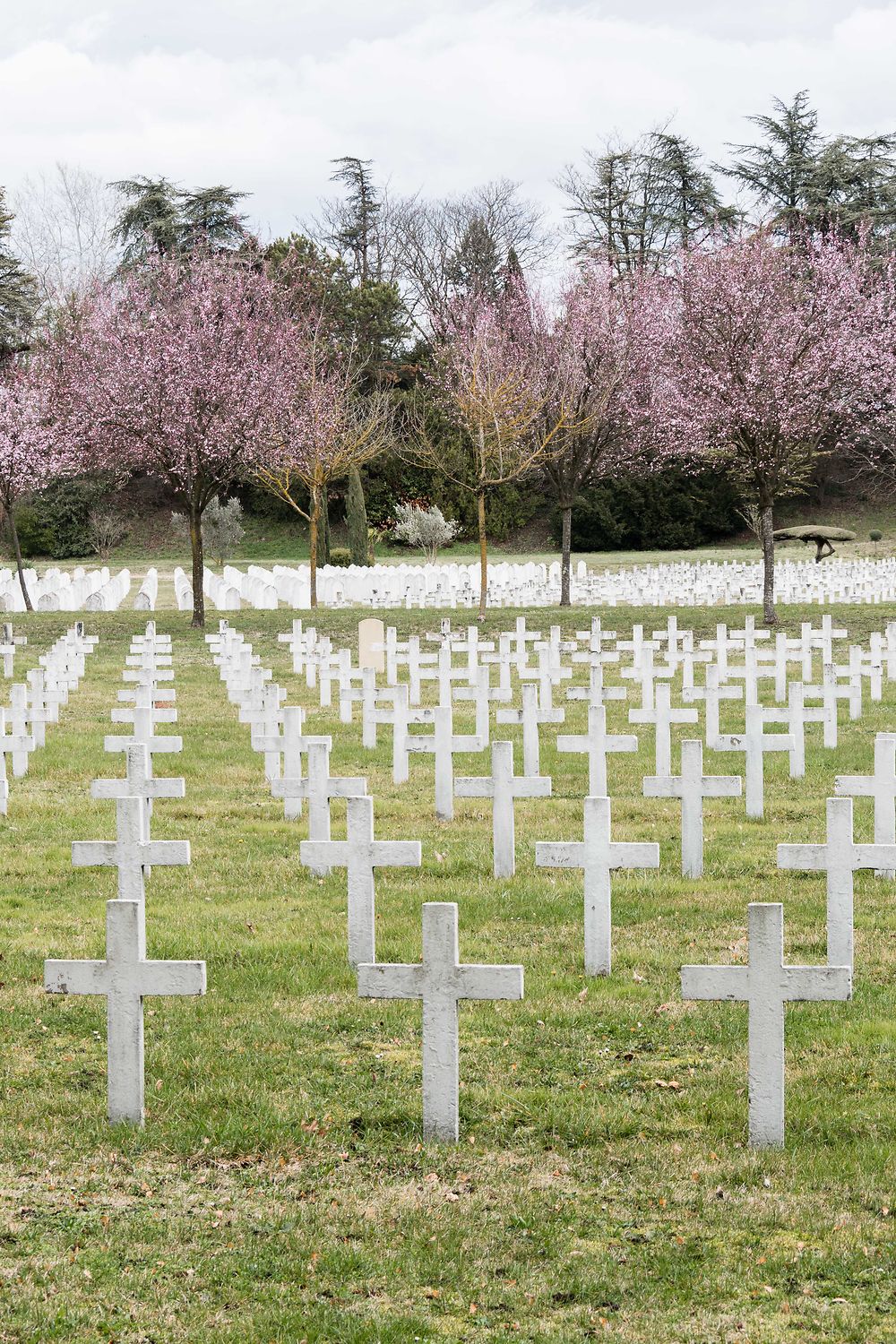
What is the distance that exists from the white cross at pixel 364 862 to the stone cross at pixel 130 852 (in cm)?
64

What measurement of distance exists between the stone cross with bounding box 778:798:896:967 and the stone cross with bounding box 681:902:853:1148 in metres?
1.01

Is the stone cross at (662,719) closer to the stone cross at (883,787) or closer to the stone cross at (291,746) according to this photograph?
the stone cross at (291,746)

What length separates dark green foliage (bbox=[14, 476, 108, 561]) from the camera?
161 feet

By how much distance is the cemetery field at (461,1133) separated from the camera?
3621mm

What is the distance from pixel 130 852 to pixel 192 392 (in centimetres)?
2062

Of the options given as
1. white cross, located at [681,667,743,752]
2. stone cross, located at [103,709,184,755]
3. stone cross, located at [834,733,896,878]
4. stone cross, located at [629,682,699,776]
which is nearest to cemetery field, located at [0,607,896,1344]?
stone cross, located at [834,733,896,878]

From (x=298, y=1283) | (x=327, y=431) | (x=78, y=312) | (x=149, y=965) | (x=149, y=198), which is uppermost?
(x=149, y=198)

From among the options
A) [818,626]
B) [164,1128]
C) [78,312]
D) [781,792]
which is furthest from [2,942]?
[78,312]

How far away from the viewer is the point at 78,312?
40844mm

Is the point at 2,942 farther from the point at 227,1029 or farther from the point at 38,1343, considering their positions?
the point at 38,1343

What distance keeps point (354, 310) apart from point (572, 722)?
119 feet

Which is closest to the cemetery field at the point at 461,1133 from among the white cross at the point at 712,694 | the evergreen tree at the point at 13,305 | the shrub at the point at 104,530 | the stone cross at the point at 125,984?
the stone cross at the point at 125,984

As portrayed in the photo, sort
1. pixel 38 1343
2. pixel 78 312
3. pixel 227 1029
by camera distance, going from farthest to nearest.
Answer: pixel 78 312, pixel 227 1029, pixel 38 1343

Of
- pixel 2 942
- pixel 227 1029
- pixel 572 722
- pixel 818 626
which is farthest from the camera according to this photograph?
pixel 818 626
